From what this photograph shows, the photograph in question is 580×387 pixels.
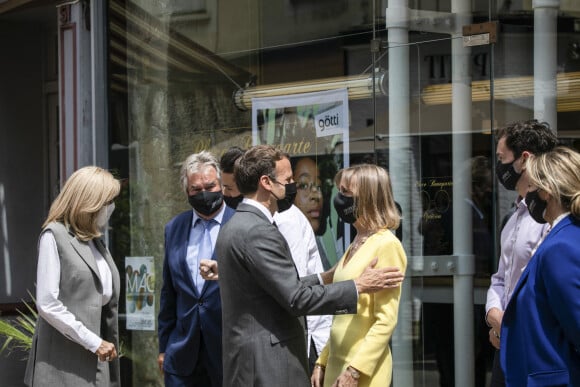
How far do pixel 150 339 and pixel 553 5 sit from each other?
437 centimetres

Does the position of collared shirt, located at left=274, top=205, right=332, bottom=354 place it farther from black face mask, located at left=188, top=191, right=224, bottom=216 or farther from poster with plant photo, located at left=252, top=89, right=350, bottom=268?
poster with plant photo, located at left=252, top=89, right=350, bottom=268

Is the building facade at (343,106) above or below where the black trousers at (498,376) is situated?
above

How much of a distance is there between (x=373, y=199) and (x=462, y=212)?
1.92 meters

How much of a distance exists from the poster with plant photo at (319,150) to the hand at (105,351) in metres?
2.24

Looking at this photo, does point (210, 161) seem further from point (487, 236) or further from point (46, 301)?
point (487, 236)

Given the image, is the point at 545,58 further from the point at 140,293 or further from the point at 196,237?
the point at 140,293

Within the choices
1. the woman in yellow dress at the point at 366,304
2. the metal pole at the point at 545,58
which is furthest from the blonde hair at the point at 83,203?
the metal pole at the point at 545,58

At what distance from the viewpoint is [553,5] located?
6.02m

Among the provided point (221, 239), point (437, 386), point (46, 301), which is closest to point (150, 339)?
point (437, 386)

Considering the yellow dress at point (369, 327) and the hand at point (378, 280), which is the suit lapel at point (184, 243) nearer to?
the yellow dress at point (369, 327)

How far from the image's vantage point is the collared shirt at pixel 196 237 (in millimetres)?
5512

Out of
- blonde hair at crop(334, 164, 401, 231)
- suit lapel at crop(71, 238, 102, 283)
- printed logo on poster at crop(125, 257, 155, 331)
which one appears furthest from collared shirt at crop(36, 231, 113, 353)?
printed logo on poster at crop(125, 257, 155, 331)

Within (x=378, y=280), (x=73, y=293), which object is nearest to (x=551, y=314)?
(x=378, y=280)

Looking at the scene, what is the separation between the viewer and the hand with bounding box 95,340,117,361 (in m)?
5.09
